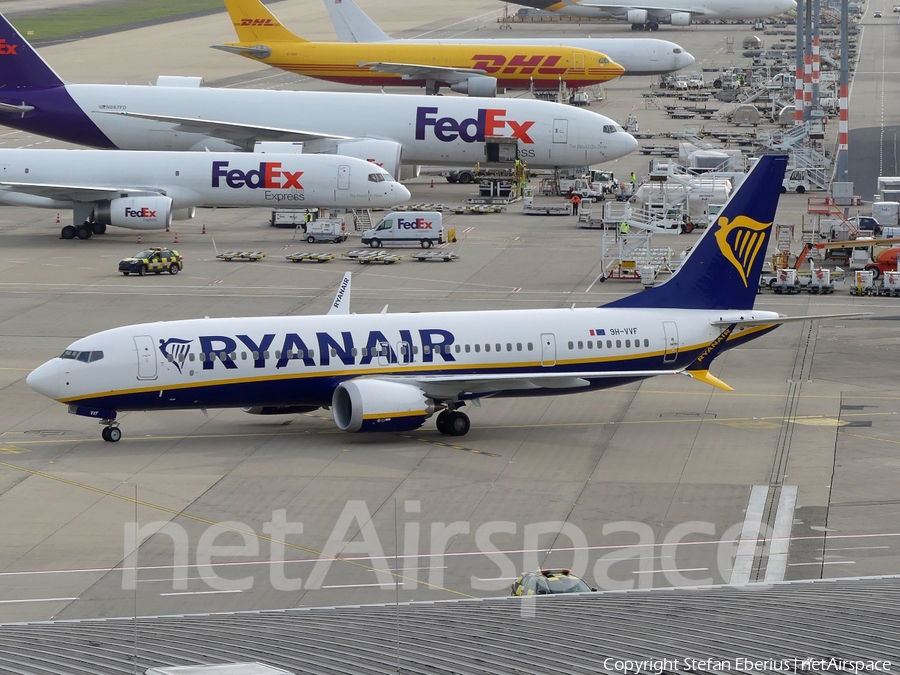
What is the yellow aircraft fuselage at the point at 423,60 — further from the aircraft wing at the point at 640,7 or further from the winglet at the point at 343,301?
the winglet at the point at 343,301

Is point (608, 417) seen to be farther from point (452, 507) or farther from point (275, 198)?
point (275, 198)

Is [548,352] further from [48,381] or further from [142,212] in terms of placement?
[142,212]

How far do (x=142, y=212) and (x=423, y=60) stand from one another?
5139cm

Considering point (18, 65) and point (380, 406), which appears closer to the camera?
point (380, 406)

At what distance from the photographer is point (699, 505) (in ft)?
127

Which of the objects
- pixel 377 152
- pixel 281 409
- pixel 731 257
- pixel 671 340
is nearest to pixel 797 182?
pixel 377 152

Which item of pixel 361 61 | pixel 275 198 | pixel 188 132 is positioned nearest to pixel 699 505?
pixel 275 198

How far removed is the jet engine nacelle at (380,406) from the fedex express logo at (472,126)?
174ft

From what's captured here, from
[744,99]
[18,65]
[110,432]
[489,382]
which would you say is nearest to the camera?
[489,382]

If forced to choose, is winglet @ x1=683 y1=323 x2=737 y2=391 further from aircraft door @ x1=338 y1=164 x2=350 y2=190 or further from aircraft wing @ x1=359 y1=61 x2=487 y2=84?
aircraft wing @ x1=359 y1=61 x2=487 y2=84

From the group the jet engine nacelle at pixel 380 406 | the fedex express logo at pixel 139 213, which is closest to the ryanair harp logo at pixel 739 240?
the jet engine nacelle at pixel 380 406

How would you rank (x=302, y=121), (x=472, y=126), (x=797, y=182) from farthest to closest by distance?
(x=797, y=182) → (x=302, y=121) → (x=472, y=126)

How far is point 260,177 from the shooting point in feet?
271

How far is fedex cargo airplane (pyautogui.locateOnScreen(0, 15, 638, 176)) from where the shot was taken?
93.6 m
